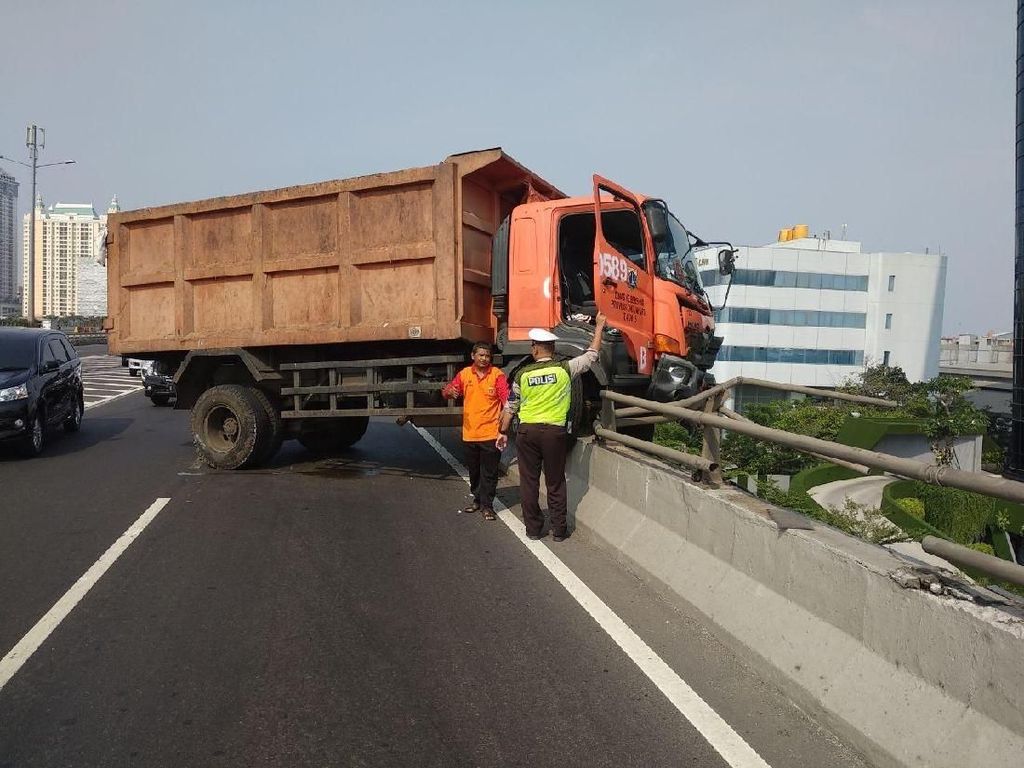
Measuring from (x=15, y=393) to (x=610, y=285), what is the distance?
26.9 ft

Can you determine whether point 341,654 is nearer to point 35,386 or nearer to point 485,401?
point 485,401

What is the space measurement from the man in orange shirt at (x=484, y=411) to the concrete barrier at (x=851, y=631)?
223 centimetres

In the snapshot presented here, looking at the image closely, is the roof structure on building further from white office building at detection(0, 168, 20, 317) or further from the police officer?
the police officer

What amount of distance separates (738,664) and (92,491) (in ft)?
23.5

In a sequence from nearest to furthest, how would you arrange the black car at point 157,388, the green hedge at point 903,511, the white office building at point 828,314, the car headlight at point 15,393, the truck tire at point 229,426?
1. the truck tire at point 229,426
2. the car headlight at point 15,393
3. the black car at point 157,388
4. the green hedge at point 903,511
5. the white office building at point 828,314

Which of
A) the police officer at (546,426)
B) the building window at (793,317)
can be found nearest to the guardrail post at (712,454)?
the police officer at (546,426)

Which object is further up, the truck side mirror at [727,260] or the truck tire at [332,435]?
the truck side mirror at [727,260]

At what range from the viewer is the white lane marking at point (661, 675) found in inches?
118

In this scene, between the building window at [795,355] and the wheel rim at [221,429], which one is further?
the building window at [795,355]

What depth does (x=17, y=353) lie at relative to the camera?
11.2m

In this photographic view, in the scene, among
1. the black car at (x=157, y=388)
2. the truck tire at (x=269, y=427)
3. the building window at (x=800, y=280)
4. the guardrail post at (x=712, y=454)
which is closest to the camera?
the guardrail post at (x=712, y=454)

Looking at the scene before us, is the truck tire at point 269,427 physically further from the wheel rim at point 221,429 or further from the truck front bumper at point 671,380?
the truck front bumper at point 671,380

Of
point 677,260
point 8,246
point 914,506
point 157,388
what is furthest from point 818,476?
point 8,246

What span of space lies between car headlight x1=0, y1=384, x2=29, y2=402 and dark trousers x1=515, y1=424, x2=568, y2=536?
7.77 metres
